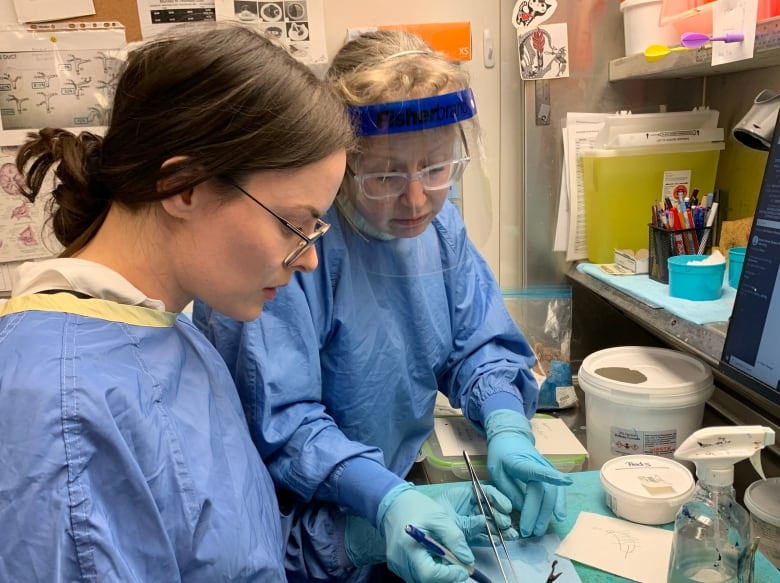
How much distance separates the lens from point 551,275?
184 centimetres

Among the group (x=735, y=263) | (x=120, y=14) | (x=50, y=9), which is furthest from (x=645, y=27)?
(x=50, y=9)

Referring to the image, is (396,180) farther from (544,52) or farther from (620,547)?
(544,52)

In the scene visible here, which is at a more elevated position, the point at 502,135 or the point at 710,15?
the point at 710,15

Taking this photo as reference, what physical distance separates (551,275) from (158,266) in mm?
1319

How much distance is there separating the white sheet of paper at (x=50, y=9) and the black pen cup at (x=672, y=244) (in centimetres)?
149

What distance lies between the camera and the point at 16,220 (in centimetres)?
172

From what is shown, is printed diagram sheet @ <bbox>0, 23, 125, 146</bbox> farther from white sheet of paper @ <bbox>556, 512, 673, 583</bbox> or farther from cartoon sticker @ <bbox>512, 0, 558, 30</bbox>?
white sheet of paper @ <bbox>556, 512, 673, 583</bbox>

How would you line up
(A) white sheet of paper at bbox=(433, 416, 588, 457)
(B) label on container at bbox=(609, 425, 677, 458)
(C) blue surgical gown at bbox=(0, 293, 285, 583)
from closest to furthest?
(C) blue surgical gown at bbox=(0, 293, 285, 583), (B) label on container at bbox=(609, 425, 677, 458), (A) white sheet of paper at bbox=(433, 416, 588, 457)

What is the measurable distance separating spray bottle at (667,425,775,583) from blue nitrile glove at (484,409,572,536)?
0.65 feet

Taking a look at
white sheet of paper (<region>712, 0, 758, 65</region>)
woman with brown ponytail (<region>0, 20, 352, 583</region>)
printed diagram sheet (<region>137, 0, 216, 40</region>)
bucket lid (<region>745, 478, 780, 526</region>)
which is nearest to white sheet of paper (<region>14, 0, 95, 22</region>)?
printed diagram sheet (<region>137, 0, 216, 40</region>)

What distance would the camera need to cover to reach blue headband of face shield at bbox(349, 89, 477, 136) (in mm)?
992

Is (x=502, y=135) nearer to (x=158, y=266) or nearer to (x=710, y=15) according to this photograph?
(x=710, y=15)

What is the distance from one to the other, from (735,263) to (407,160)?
29.5 inches

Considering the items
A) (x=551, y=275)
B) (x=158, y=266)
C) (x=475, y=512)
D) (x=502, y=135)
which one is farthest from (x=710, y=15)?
(x=158, y=266)
